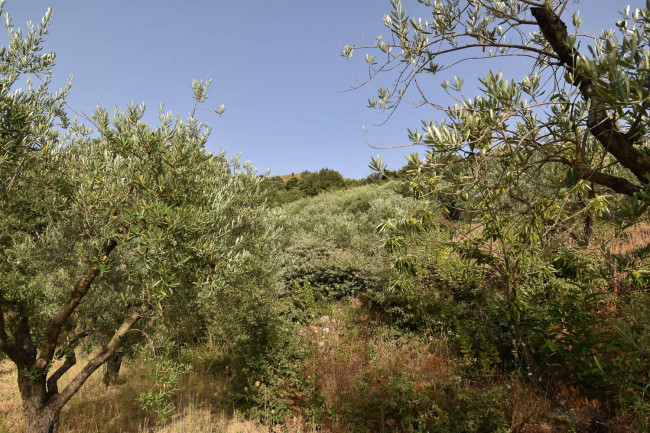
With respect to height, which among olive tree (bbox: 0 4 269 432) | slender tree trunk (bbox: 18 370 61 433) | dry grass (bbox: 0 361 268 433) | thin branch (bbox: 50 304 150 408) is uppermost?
olive tree (bbox: 0 4 269 432)

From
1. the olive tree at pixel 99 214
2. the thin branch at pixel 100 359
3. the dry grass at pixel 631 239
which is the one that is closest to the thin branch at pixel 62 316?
the olive tree at pixel 99 214

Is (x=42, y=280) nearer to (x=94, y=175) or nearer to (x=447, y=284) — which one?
(x=94, y=175)

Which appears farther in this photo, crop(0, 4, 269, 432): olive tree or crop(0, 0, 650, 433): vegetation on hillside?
crop(0, 4, 269, 432): olive tree

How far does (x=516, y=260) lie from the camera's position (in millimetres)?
4457

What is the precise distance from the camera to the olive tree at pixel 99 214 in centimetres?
367

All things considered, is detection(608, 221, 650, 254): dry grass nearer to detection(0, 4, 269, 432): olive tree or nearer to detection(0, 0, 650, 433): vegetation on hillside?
detection(0, 0, 650, 433): vegetation on hillside

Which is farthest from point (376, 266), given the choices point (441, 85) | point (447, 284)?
point (441, 85)

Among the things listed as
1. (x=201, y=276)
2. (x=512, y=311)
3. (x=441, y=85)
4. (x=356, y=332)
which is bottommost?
(x=356, y=332)

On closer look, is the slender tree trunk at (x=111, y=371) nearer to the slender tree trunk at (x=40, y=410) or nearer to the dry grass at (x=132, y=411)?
the dry grass at (x=132, y=411)

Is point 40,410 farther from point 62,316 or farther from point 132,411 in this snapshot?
point 132,411

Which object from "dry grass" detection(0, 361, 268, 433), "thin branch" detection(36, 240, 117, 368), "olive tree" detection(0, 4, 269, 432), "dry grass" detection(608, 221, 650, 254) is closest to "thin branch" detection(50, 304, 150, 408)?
"olive tree" detection(0, 4, 269, 432)

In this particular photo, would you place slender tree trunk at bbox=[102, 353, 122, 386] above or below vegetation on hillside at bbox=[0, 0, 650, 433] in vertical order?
below

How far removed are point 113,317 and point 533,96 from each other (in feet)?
26.7

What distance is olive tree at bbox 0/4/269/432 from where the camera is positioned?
3672 mm
